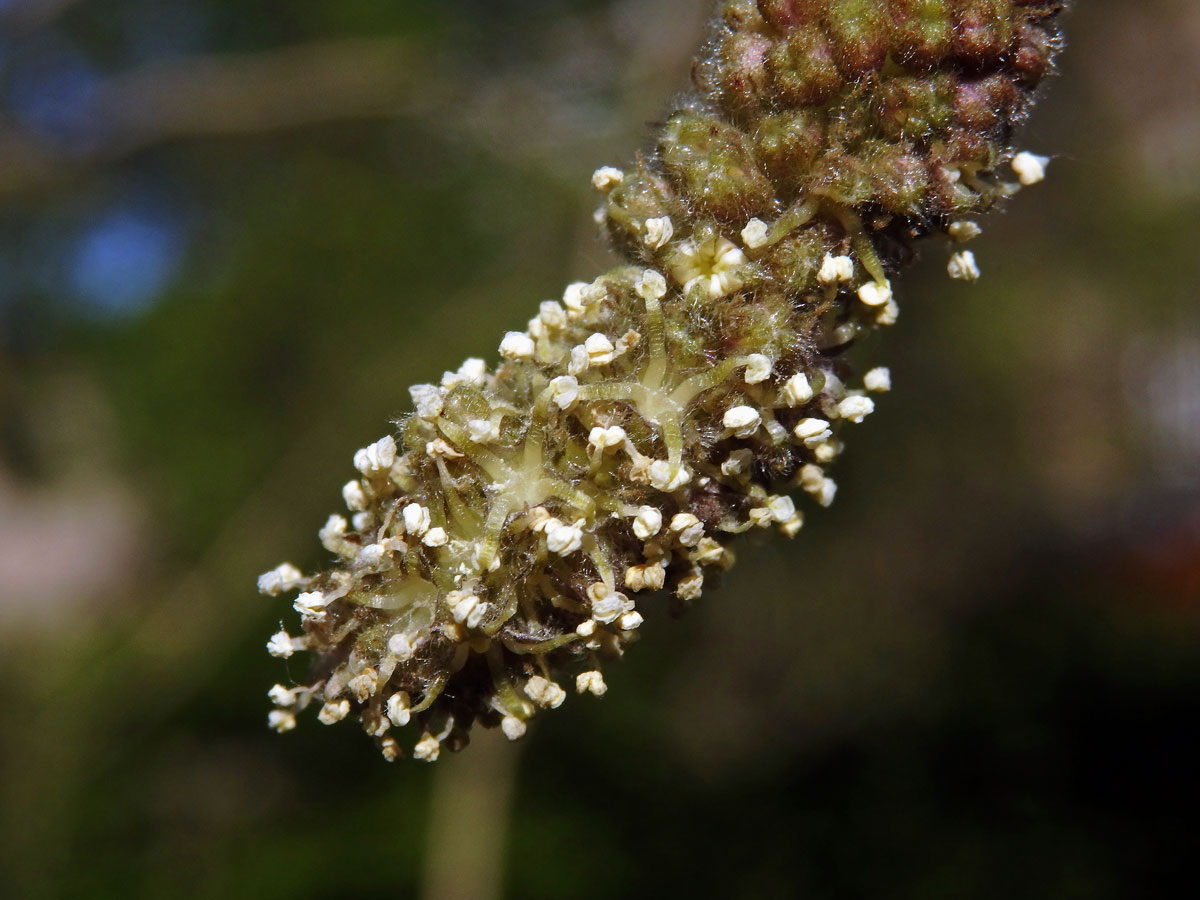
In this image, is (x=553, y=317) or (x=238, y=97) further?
(x=238, y=97)

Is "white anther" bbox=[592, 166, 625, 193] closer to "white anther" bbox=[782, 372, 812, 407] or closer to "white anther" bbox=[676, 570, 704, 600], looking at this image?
"white anther" bbox=[782, 372, 812, 407]

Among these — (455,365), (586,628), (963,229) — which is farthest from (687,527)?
(455,365)

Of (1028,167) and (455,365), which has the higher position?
(455,365)

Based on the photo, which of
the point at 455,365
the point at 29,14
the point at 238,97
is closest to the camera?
the point at 455,365

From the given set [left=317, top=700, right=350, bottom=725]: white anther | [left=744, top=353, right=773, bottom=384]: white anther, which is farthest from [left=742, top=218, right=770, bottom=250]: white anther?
[left=317, top=700, right=350, bottom=725]: white anther

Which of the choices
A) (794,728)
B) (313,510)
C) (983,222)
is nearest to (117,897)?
(313,510)

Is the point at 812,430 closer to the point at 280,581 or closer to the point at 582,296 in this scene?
the point at 582,296

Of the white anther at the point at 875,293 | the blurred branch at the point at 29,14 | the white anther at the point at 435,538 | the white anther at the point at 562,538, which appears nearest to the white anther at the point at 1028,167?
the white anther at the point at 875,293

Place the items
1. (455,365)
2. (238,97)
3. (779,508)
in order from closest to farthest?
(779,508), (455,365), (238,97)
